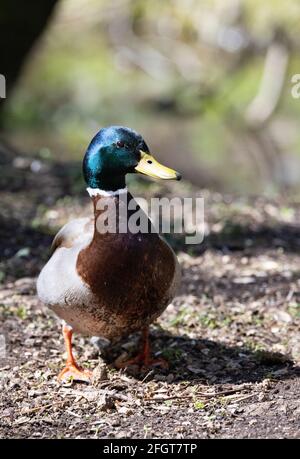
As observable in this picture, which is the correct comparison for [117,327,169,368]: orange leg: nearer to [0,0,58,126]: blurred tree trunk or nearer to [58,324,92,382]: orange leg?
[58,324,92,382]: orange leg

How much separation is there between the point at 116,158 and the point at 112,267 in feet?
1.79

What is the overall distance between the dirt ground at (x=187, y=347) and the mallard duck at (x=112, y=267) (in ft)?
0.92

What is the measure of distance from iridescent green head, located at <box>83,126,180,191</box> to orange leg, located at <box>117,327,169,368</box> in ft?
2.71

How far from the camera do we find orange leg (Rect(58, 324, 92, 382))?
4.11m

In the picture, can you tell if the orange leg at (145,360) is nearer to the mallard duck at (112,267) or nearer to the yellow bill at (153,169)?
the mallard duck at (112,267)

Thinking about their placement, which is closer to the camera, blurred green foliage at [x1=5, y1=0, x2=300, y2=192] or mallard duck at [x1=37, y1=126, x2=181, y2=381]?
mallard duck at [x1=37, y1=126, x2=181, y2=381]

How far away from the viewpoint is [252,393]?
3.84 metres

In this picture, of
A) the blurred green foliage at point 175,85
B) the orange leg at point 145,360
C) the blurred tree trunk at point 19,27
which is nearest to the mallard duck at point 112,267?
the orange leg at point 145,360

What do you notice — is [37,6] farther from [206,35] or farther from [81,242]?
[206,35]

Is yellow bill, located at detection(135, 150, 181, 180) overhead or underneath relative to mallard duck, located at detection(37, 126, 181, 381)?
overhead

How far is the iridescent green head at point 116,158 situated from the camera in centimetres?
399

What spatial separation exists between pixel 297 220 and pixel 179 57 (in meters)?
10.1

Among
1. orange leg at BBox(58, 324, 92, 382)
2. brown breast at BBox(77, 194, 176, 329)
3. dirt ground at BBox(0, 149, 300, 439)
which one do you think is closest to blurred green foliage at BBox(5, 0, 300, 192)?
dirt ground at BBox(0, 149, 300, 439)

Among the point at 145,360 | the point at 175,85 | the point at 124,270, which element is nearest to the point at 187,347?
the point at 145,360
